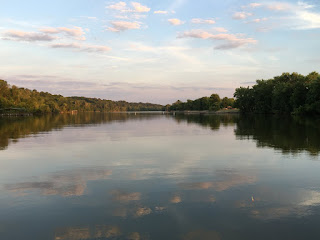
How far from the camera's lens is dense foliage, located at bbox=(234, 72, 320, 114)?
110 metres

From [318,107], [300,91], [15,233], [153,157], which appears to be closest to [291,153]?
[153,157]

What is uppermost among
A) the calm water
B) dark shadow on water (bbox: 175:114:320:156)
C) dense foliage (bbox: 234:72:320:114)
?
dense foliage (bbox: 234:72:320:114)

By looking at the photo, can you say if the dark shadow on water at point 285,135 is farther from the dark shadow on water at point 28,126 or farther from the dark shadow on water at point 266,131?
the dark shadow on water at point 28,126

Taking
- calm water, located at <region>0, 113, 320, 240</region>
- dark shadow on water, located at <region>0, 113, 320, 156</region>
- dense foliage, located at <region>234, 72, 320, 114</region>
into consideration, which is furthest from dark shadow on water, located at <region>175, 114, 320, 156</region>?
dense foliage, located at <region>234, 72, 320, 114</region>

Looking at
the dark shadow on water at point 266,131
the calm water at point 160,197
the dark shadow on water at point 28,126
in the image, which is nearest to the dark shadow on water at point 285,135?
the dark shadow on water at point 266,131

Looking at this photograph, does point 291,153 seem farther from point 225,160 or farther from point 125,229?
point 125,229

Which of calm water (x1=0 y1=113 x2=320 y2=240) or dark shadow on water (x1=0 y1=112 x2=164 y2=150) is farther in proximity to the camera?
dark shadow on water (x1=0 y1=112 x2=164 y2=150)

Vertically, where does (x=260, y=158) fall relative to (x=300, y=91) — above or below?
below

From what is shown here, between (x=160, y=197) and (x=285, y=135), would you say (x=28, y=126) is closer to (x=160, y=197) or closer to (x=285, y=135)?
(x=285, y=135)

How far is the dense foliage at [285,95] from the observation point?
110 m

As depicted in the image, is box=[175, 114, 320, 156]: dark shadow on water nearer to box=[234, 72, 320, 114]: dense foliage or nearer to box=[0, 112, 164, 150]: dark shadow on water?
box=[0, 112, 164, 150]: dark shadow on water

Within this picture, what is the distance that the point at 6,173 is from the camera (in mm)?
17500

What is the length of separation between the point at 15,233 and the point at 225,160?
15891mm

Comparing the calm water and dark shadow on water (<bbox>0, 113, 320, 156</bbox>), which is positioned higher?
dark shadow on water (<bbox>0, 113, 320, 156</bbox>)
